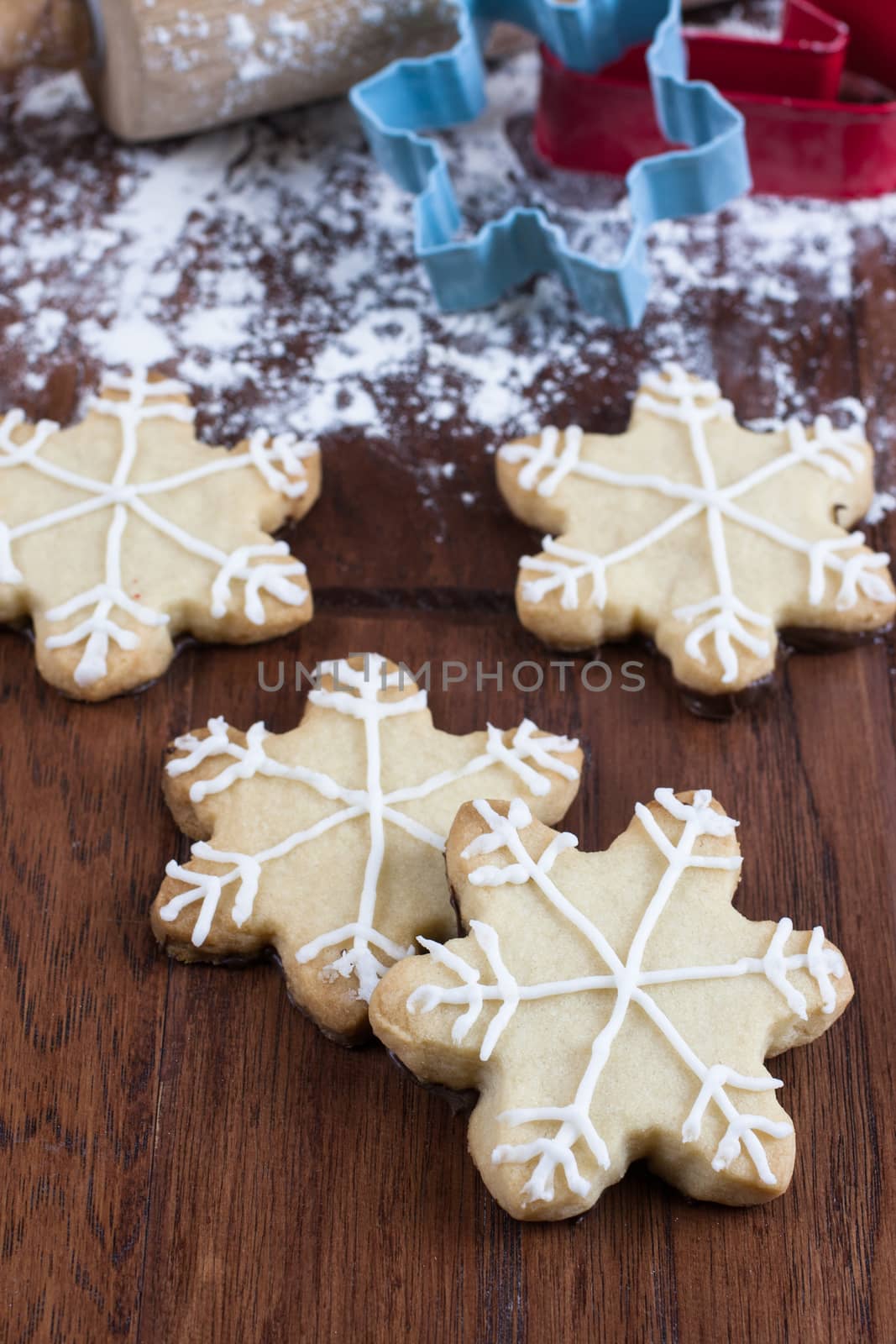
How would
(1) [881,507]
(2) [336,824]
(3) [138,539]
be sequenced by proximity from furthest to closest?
1. (1) [881,507]
2. (3) [138,539]
3. (2) [336,824]

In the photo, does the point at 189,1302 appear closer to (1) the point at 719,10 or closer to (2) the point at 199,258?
(2) the point at 199,258

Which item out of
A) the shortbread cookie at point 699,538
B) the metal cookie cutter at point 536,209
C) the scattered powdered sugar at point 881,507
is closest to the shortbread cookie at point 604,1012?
the shortbread cookie at point 699,538

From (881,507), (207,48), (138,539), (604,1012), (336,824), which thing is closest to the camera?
(604,1012)

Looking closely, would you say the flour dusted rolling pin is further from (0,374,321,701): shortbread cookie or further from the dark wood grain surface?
the dark wood grain surface

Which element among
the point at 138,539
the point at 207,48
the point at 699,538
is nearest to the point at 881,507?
the point at 699,538

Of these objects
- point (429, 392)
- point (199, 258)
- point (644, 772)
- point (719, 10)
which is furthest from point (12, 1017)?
point (719, 10)

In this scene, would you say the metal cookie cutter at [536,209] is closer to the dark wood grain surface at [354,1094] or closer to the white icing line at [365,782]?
the dark wood grain surface at [354,1094]

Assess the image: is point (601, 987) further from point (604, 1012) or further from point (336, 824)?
point (336, 824)
